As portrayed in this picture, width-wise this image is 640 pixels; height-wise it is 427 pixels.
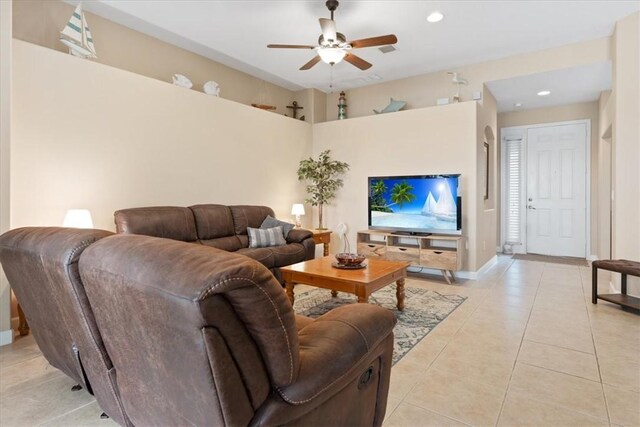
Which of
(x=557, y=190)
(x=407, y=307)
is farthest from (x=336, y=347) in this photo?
(x=557, y=190)

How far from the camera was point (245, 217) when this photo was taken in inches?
179

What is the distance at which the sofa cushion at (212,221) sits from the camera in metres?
4.04

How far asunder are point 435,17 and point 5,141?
13.1 ft

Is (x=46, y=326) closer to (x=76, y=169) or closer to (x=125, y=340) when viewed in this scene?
(x=125, y=340)

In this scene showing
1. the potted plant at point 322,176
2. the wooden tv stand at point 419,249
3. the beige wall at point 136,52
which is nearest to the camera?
the beige wall at point 136,52

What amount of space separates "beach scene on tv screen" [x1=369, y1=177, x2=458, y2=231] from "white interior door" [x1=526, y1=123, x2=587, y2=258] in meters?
2.96

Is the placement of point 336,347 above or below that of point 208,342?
below

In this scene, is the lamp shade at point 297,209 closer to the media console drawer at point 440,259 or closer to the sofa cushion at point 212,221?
the sofa cushion at point 212,221

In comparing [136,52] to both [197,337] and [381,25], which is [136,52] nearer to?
[381,25]

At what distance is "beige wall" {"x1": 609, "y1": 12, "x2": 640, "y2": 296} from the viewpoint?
3.53 meters

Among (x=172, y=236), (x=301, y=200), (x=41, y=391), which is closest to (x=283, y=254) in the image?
(x=172, y=236)

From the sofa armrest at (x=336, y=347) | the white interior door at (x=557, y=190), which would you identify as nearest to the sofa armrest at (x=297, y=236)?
the sofa armrest at (x=336, y=347)

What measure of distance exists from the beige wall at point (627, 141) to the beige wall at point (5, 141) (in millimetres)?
5566

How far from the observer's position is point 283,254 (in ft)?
13.3
